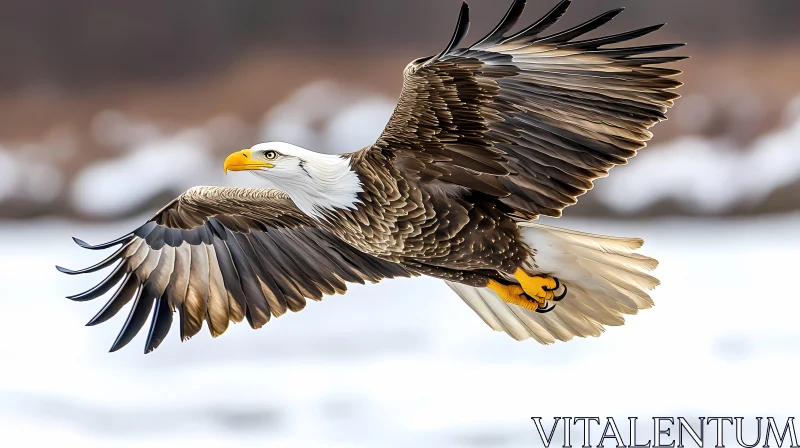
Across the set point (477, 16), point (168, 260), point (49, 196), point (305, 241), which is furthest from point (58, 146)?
point (477, 16)

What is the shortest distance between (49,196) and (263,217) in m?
1.51

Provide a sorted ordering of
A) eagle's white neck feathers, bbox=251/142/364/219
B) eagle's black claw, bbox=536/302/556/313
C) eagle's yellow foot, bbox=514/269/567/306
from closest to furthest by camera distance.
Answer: eagle's white neck feathers, bbox=251/142/364/219, eagle's yellow foot, bbox=514/269/567/306, eagle's black claw, bbox=536/302/556/313

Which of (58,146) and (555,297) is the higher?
(58,146)

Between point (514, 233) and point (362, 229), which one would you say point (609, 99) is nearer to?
point (514, 233)

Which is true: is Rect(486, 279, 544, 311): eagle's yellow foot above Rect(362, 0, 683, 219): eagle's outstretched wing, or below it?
below

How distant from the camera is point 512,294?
2746 millimetres

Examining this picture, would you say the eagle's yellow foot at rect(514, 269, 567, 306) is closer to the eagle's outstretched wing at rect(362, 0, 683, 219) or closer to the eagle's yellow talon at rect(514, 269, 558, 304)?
the eagle's yellow talon at rect(514, 269, 558, 304)

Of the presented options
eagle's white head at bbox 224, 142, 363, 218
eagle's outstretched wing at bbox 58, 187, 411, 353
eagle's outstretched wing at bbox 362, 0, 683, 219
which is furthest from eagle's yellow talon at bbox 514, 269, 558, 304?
eagle's white head at bbox 224, 142, 363, 218

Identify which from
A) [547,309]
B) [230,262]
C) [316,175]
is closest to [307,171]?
[316,175]

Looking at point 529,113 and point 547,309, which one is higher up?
point 529,113

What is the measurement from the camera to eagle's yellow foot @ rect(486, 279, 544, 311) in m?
2.75

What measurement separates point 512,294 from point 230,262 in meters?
0.95

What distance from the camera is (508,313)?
3029 mm

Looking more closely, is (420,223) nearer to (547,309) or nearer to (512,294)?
(512,294)
